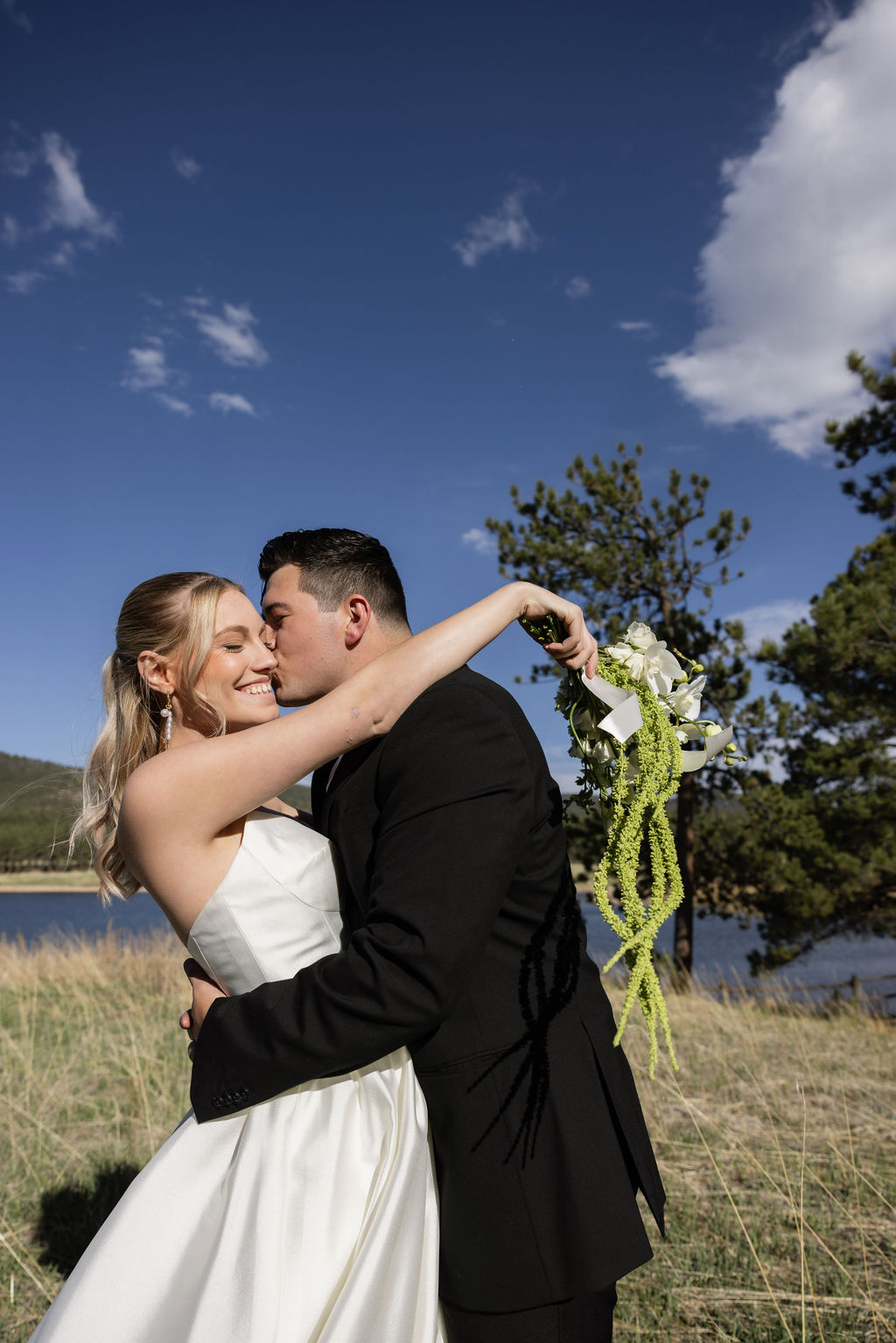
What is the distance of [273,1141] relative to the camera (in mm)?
1732

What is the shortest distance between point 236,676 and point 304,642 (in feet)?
0.87

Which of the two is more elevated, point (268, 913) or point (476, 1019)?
point (268, 913)

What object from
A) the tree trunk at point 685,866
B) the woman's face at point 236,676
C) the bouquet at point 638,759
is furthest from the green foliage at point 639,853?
the tree trunk at point 685,866

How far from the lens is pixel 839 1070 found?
6.75 m

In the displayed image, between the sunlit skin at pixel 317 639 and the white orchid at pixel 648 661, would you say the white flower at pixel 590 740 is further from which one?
the sunlit skin at pixel 317 639

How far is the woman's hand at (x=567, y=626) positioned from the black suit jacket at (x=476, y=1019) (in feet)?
0.93

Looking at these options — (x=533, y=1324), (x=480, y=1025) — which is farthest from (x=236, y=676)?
(x=533, y=1324)

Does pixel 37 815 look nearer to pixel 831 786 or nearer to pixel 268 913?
pixel 831 786

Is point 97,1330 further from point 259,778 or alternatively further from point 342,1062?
point 259,778

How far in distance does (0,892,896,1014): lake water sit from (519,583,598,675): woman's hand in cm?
1104

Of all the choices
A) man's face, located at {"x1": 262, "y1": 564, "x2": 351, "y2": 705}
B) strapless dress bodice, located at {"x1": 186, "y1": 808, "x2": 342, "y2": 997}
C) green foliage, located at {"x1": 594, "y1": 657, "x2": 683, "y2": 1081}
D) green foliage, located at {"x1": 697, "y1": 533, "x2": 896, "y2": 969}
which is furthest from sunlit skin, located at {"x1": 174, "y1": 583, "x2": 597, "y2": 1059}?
green foliage, located at {"x1": 697, "y1": 533, "x2": 896, "y2": 969}

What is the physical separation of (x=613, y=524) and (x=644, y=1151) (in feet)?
41.1

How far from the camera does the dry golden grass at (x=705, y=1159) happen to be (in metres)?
3.21

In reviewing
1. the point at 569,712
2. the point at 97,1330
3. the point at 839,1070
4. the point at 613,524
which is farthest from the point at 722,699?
the point at 97,1330
